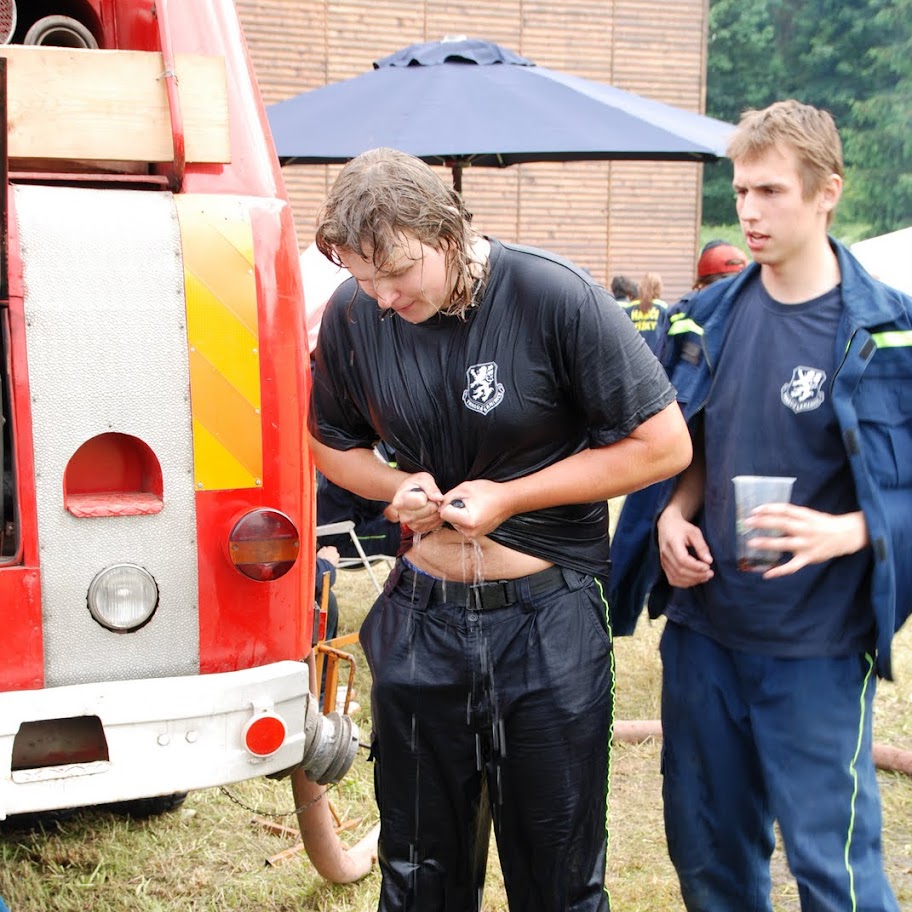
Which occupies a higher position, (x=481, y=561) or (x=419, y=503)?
(x=419, y=503)

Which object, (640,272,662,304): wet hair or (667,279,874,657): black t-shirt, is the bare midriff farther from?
(640,272,662,304): wet hair

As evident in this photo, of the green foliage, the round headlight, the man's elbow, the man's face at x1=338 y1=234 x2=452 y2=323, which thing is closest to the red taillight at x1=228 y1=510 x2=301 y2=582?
the round headlight

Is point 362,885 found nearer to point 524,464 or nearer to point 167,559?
point 167,559

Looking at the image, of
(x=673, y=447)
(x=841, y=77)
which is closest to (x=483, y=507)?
(x=673, y=447)

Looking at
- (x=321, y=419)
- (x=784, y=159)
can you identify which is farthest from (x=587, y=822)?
(x=784, y=159)

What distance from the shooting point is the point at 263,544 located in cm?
255

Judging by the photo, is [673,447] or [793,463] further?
[793,463]

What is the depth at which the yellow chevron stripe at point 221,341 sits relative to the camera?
2.50m

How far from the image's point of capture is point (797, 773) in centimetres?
246

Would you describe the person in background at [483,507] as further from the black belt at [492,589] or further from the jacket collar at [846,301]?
the jacket collar at [846,301]

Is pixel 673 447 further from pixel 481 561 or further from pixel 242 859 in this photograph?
pixel 242 859

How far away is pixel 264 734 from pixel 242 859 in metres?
1.44

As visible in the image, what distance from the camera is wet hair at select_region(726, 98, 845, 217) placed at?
2424 mm

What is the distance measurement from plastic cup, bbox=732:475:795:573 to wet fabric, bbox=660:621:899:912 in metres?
0.27
